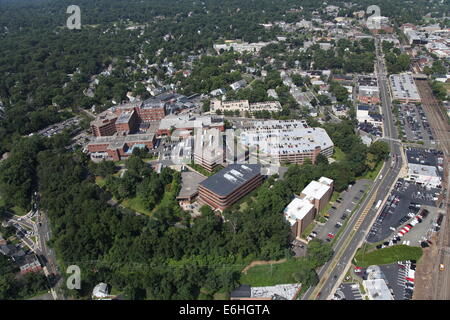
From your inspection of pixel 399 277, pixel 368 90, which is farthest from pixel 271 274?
pixel 368 90

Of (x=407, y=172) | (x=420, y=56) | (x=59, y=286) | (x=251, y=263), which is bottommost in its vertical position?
(x=59, y=286)

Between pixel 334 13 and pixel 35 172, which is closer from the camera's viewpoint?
pixel 35 172

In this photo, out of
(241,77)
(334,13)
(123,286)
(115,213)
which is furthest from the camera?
(334,13)

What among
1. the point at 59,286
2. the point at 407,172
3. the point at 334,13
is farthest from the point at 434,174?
the point at 334,13

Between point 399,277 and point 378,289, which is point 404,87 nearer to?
point 399,277

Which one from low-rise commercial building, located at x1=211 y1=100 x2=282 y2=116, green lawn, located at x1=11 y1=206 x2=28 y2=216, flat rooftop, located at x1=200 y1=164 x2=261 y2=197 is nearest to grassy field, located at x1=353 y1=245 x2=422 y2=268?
flat rooftop, located at x1=200 y1=164 x2=261 y2=197

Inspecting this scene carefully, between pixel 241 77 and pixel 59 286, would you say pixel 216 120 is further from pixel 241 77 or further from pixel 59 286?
pixel 59 286

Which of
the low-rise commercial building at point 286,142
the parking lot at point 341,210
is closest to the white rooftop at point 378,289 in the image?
the parking lot at point 341,210
